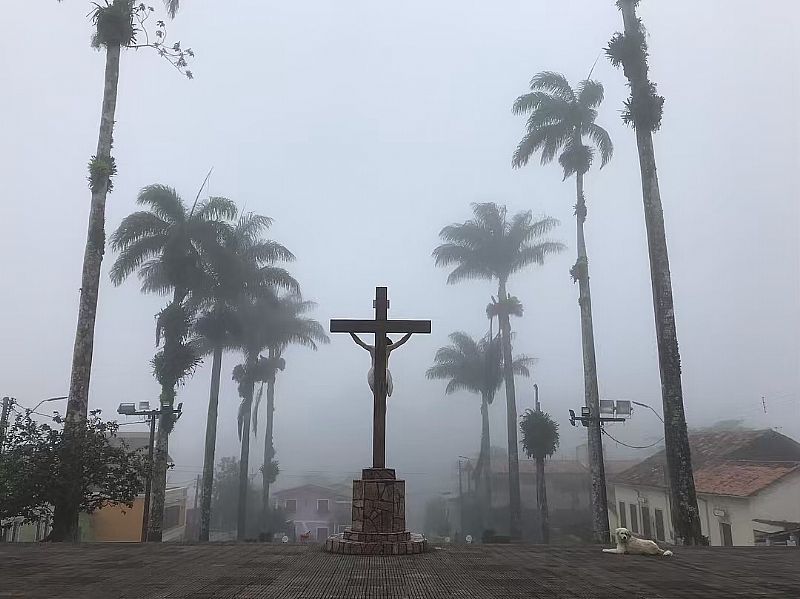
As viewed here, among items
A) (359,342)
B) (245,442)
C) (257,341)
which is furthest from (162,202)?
(359,342)

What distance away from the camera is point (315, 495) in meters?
51.3

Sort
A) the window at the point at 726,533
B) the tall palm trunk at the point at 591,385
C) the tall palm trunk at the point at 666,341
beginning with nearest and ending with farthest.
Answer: the tall palm trunk at the point at 666,341 < the tall palm trunk at the point at 591,385 < the window at the point at 726,533

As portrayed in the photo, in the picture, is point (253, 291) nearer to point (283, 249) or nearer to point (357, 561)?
point (283, 249)

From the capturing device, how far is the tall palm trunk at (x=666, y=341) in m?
13.2

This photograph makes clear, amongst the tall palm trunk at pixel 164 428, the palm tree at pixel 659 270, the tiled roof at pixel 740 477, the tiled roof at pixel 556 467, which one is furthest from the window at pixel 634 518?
the tall palm trunk at pixel 164 428

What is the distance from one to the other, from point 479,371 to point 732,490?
19758 mm

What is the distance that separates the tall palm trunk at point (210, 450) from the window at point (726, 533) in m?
21.5

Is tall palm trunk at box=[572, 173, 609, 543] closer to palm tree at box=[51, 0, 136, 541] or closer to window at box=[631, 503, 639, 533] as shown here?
window at box=[631, 503, 639, 533]

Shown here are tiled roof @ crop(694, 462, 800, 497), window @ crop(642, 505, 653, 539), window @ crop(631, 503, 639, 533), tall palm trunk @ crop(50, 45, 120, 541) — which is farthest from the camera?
window @ crop(631, 503, 639, 533)

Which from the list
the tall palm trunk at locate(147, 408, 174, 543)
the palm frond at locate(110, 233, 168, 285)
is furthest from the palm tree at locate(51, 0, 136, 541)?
the palm frond at locate(110, 233, 168, 285)

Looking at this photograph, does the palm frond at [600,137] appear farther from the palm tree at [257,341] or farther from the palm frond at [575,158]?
the palm tree at [257,341]

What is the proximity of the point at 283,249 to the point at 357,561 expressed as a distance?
2600 cm

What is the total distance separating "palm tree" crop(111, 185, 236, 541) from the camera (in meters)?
24.0

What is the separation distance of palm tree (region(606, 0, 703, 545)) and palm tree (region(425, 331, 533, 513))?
2366 cm
